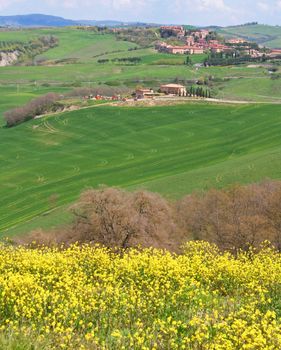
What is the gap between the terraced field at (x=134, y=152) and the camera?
260 feet

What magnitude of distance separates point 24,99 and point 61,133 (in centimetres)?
5662

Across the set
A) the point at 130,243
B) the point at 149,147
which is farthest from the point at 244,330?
the point at 149,147

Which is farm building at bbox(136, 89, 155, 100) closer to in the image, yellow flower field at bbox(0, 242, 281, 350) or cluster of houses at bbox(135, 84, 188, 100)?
cluster of houses at bbox(135, 84, 188, 100)

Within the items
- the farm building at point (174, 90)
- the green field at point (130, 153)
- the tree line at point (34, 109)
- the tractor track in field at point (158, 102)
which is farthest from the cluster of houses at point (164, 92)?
the tree line at point (34, 109)

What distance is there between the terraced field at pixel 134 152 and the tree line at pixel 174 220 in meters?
13.7

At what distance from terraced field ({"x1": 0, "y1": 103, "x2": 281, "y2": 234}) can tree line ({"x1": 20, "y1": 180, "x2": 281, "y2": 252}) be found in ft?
45.1

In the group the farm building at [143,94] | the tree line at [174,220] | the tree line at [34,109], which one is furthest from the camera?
the farm building at [143,94]

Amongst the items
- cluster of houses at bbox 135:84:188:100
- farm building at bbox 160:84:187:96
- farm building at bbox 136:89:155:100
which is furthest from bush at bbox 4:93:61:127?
farm building at bbox 160:84:187:96

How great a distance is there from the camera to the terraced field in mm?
79125

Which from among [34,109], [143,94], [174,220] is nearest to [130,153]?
[174,220]

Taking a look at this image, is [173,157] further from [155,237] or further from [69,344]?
[69,344]

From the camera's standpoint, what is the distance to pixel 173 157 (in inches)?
3969

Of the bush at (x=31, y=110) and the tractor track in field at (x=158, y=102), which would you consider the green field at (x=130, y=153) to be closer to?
the bush at (x=31, y=110)

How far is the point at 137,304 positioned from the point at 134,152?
3507 inches
